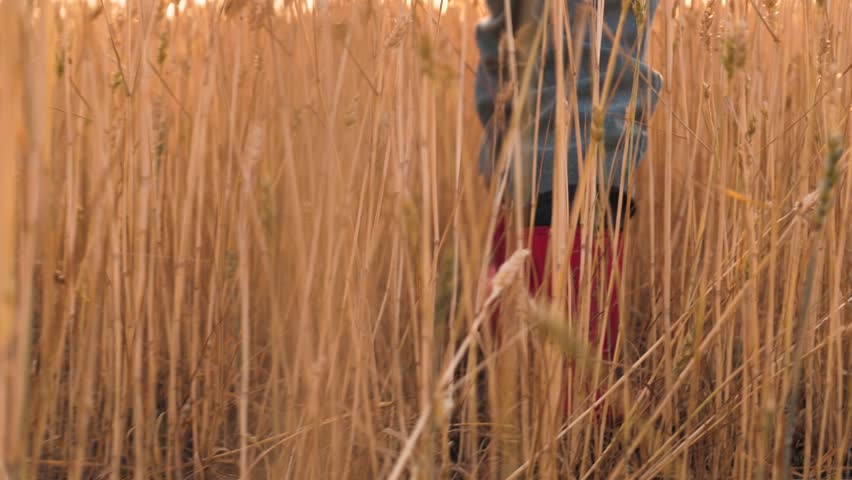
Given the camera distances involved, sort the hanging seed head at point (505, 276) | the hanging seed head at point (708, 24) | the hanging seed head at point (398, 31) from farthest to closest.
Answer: the hanging seed head at point (708, 24) → the hanging seed head at point (398, 31) → the hanging seed head at point (505, 276)

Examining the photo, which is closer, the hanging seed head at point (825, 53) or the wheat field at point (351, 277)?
the wheat field at point (351, 277)

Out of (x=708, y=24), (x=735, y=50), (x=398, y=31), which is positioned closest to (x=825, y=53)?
(x=708, y=24)

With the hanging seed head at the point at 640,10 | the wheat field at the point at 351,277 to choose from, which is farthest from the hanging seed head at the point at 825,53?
the hanging seed head at the point at 640,10

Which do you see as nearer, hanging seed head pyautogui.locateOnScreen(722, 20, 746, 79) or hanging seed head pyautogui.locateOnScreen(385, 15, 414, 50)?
hanging seed head pyautogui.locateOnScreen(722, 20, 746, 79)

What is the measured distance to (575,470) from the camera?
2.49 ft

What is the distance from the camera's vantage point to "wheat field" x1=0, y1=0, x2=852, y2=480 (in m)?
0.47

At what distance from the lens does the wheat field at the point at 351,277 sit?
0.47 m

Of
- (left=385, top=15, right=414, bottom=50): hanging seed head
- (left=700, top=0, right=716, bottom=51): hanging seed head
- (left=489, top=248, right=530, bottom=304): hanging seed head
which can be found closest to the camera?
(left=489, top=248, right=530, bottom=304): hanging seed head

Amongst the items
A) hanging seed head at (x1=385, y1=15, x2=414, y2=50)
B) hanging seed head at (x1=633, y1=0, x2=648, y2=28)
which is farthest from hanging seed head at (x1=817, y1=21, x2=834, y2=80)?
hanging seed head at (x1=385, y1=15, x2=414, y2=50)

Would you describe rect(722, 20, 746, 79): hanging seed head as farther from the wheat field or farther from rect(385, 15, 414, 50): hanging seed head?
rect(385, 15, 414, 50): hanging seed head

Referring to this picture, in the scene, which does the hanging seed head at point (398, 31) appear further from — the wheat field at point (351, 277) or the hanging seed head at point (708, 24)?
the hanging seed head at point (708, 24)

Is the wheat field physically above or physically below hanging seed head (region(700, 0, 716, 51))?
below

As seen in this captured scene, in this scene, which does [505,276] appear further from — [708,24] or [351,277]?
[708,24]

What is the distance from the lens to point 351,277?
0.55 meters
